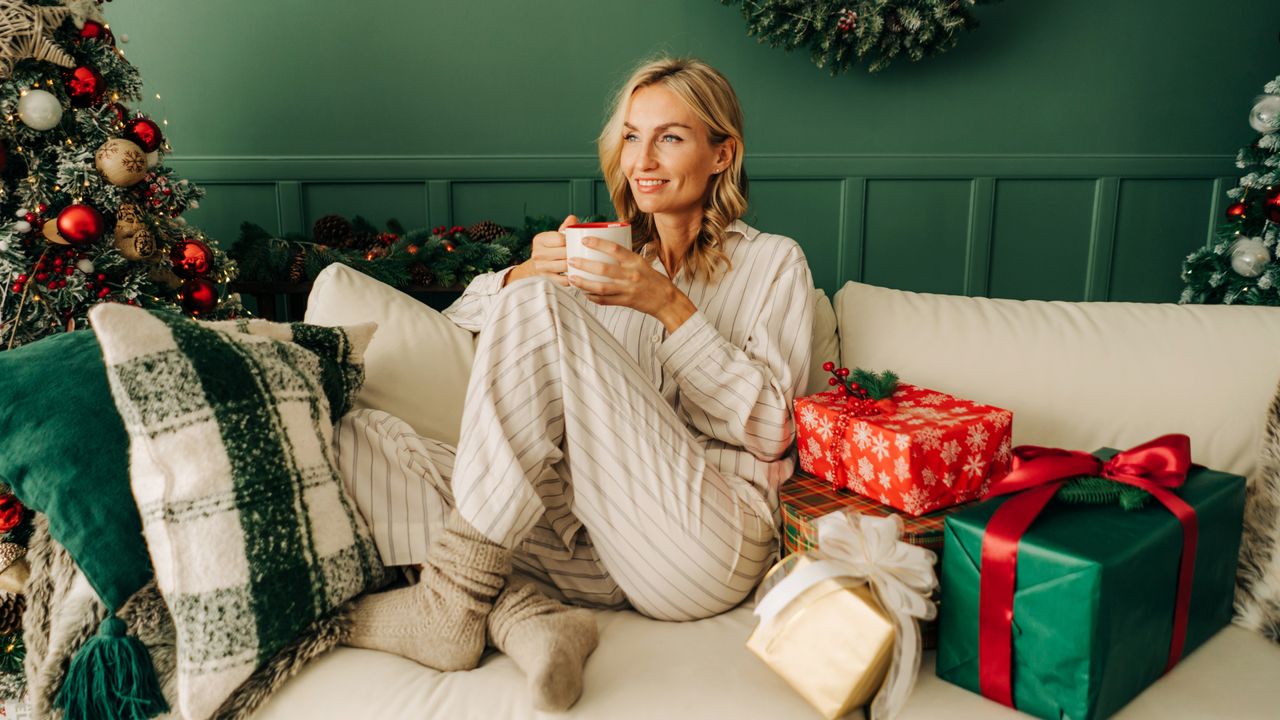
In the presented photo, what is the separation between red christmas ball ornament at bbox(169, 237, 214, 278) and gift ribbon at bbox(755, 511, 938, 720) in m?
1.47

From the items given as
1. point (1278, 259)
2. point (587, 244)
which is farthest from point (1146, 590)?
point (1278, 259)

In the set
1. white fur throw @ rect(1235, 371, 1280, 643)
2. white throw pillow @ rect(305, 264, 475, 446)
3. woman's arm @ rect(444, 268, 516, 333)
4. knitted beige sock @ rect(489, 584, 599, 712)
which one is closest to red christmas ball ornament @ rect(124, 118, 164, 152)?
white throw pillow @ rect(305, 264, 475, 446)

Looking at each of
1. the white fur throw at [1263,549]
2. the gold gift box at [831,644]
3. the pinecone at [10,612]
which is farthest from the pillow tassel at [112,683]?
the white fur throw at [1263,549]

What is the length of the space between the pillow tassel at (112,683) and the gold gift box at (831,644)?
2.33 feet

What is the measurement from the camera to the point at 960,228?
2904 mm

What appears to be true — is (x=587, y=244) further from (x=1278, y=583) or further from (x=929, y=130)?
(x=929, y=130)

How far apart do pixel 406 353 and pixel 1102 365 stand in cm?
122

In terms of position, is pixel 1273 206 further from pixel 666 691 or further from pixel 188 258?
pixel 188 258

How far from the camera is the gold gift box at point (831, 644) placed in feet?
2.93

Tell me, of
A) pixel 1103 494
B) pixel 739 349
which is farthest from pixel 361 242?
pixel 1103 494

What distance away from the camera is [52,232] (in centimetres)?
155

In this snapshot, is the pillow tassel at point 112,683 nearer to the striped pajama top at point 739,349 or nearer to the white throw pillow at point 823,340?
the striped pajama top at point 739,349

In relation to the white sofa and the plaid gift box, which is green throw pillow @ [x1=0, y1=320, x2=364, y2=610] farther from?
the plaid gift box

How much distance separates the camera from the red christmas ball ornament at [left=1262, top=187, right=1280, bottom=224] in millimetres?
2355
